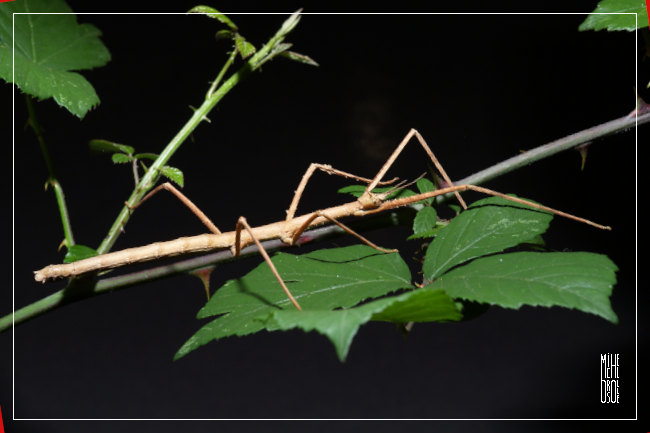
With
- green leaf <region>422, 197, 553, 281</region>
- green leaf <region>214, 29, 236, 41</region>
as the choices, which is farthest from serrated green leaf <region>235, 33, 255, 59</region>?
green leaf <region>422, 197, 553, 281</region>

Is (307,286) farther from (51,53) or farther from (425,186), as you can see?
(51,53)

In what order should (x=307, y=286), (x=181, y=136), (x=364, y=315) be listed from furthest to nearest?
(x=181, y=136) < (x=307, y=286) < (x=364, y=315)

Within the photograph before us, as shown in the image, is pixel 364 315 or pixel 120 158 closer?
pixel 364 315

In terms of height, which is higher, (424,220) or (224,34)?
(224,34)

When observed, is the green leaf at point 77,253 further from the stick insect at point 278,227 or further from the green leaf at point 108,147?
the green leaf at point 108,147

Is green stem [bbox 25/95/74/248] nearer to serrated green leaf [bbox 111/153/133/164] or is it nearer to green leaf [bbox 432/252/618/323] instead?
serrated green leaf [bbox 111/153/133/164]

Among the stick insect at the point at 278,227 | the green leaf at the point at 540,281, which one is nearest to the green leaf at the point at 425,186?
the stick insect at the point at 278,227

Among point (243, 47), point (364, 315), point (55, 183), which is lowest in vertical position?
point (364, 315)

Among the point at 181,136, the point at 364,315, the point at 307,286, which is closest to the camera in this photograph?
the point at 364,315

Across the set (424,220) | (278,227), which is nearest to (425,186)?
(424,220)
